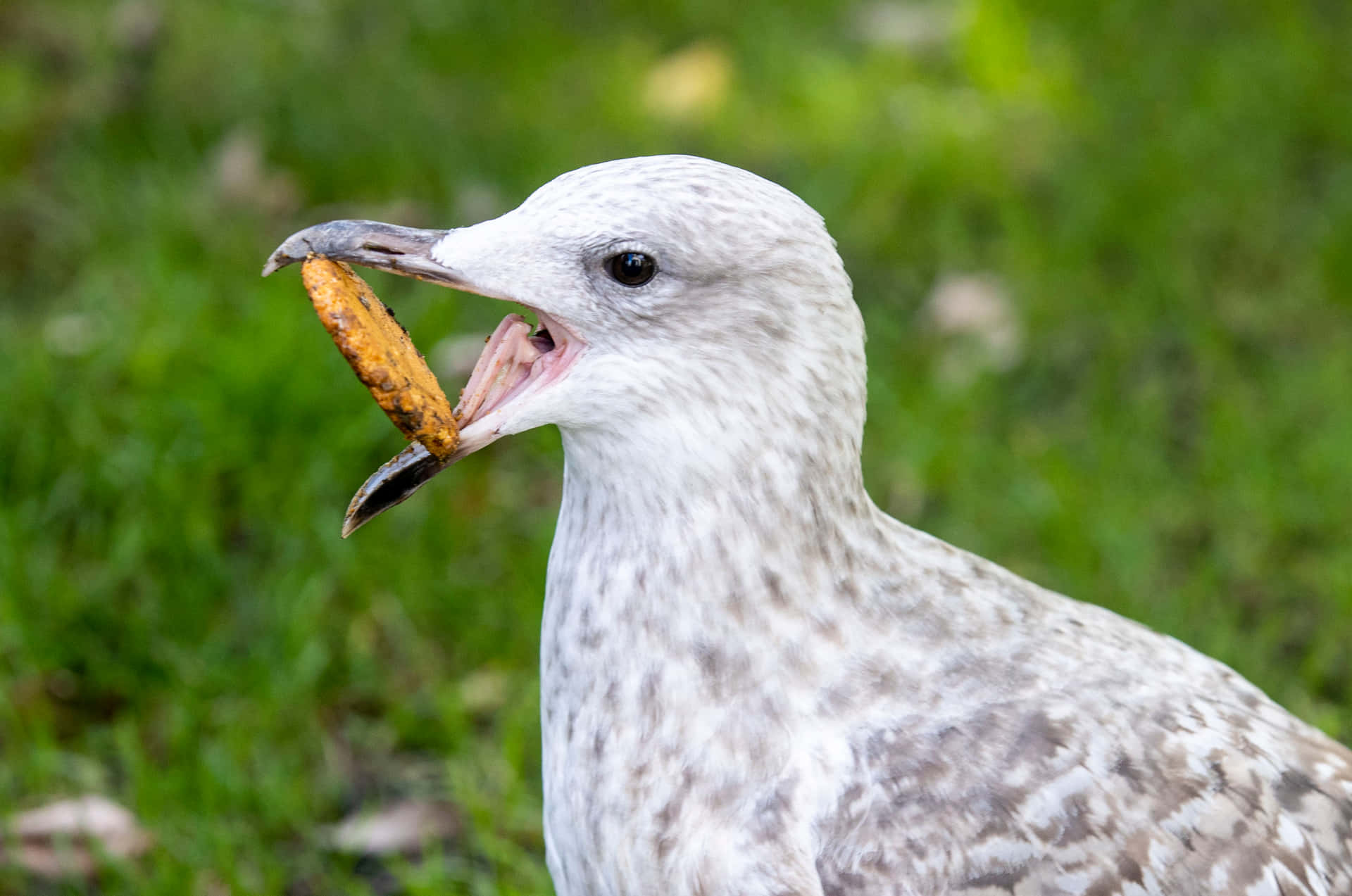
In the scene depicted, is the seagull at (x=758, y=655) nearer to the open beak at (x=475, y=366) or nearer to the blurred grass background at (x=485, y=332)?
the open beak at (x=475, y=366)

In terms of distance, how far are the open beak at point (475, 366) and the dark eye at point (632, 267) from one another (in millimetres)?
106

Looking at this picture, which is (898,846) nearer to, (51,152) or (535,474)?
(535,474)

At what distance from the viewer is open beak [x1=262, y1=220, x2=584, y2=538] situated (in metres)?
1.99

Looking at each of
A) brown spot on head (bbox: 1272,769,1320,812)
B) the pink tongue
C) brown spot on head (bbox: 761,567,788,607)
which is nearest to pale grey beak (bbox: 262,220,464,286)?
the pink tongue

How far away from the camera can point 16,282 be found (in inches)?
175

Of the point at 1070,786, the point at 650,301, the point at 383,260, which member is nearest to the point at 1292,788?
the point at 1070,786

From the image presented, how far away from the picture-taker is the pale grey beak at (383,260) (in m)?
1.99

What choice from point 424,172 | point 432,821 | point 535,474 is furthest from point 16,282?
point 432,821

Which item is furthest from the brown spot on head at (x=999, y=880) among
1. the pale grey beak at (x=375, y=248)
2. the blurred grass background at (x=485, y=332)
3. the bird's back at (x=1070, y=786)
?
the blurred grass background at (x=485, y=332)

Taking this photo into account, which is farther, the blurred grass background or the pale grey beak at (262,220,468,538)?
the blurred grass background

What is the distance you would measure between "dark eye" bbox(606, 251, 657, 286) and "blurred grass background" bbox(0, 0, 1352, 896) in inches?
54.8

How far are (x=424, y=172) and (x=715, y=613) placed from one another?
3149 mm

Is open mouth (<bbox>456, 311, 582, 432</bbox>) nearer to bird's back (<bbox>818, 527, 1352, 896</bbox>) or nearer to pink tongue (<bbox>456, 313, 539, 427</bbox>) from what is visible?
pink tongue (<bbox>456, 313, 539, 427</bbox>)

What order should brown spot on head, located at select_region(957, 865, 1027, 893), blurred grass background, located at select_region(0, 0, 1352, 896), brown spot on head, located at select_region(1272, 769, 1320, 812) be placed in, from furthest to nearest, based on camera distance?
1. blurred grass background, located at select_region(0, 0, 1352, 896)
2. brown spot on head, located at select_region(1272, 769, 1320, 812)
3. brown spot on head, located at select_region(957, 865, 1027, 893)
